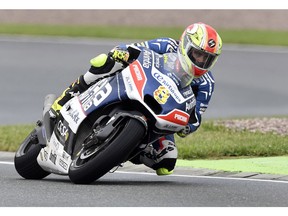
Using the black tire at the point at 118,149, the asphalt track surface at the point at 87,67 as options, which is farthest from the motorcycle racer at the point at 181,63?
the black tire at the point at 118,149

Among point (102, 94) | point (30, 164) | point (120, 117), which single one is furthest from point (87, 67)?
point (120, 117)

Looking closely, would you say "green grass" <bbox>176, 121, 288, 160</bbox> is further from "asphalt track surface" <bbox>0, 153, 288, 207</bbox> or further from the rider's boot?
the rider's boot

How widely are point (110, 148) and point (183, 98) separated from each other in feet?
2.59

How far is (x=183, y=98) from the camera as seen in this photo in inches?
393

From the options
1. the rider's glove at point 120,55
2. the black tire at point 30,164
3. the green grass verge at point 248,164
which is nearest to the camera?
the rider's glove at point 120,55

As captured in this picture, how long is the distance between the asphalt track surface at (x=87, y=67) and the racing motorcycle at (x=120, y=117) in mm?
251

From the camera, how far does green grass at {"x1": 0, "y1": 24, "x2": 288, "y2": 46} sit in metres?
28.0

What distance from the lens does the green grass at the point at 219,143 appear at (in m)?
13.3

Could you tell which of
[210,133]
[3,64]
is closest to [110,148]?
[210,133]

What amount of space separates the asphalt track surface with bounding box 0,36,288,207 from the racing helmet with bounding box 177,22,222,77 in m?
1.05

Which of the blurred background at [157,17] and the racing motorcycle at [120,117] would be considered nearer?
the racing motorcycle at [120,117]

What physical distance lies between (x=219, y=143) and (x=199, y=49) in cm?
413

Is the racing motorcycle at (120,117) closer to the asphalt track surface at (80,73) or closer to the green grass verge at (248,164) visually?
the green grass verge at (248,164)

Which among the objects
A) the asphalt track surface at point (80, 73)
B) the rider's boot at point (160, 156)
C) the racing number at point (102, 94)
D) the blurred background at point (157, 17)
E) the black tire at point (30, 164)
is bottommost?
the blurred background at point (157, 17)
